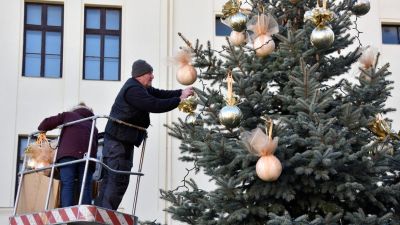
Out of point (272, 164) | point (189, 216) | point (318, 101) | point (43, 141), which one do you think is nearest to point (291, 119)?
point (318, 101)

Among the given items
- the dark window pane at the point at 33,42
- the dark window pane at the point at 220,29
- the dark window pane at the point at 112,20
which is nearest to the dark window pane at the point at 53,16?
the dark window pane at the point at 33,42

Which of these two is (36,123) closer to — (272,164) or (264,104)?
(264,104)

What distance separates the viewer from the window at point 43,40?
727 inches

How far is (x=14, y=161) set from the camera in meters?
17.6

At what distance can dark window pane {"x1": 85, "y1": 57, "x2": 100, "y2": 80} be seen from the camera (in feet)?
60.8

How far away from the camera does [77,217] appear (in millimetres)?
8172

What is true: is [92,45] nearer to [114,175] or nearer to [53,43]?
[53,43]

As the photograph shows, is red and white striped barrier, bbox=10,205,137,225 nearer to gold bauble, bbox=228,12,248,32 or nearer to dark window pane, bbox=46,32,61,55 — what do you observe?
gold bauble, bbox=228,12,248,32

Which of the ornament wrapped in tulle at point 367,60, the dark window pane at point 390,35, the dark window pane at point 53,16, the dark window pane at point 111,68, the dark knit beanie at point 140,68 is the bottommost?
the dark knit beanie at point 140,68

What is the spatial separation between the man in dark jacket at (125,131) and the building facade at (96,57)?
28.3ft

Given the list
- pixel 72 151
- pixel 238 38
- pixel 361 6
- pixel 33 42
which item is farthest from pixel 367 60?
pixel 33 42

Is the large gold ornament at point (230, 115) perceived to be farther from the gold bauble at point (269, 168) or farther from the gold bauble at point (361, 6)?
the gold bauble at point (361, 6)

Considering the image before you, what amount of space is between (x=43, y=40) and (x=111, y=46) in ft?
5.16

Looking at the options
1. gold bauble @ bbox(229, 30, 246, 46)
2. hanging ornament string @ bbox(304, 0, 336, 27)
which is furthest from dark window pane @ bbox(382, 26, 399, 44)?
hanging ornament string @ bbox(304, 0, 336, 27)
